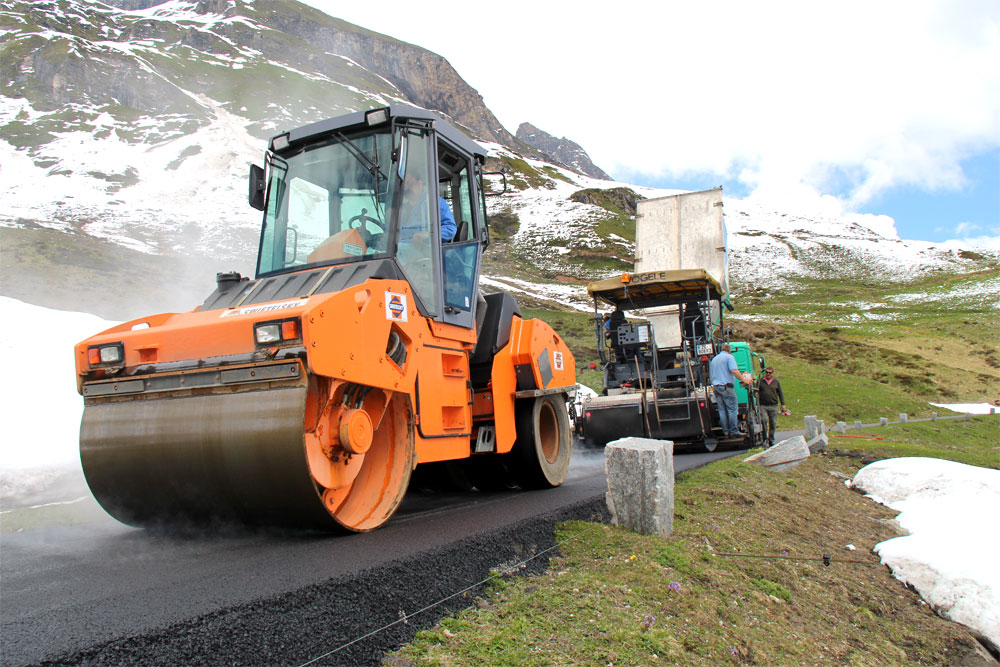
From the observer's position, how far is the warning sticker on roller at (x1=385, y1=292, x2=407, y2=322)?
461 cm

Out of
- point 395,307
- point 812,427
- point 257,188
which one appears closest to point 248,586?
point 395,307

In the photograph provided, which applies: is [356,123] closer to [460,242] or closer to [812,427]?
[460,242]

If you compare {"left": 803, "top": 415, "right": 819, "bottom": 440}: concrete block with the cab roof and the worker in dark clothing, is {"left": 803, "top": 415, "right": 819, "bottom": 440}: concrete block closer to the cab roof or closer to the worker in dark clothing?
the worker in dark clothing

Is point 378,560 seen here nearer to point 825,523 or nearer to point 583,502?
point 583,502

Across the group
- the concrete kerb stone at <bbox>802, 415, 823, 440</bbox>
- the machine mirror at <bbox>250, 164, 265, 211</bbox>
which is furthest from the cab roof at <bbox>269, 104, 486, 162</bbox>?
the concrete kerb stone at <bbox>802, 415, 823, 440</bbox>

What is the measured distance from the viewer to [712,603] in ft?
13.8

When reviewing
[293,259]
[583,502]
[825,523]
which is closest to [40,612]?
[293,259]

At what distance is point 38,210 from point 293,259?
63233mm

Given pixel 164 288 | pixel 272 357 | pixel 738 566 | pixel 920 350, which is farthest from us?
pixel 920 350

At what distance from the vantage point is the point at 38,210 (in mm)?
56781

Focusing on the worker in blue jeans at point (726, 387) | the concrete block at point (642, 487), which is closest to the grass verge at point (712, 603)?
the concrete block at point (642, 487)

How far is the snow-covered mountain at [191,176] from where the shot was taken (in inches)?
1893

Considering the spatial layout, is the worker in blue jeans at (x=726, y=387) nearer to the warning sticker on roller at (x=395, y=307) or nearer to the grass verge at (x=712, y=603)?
the grass verge at (x=712, y=603)

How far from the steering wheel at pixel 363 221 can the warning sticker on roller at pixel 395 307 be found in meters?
0.65
